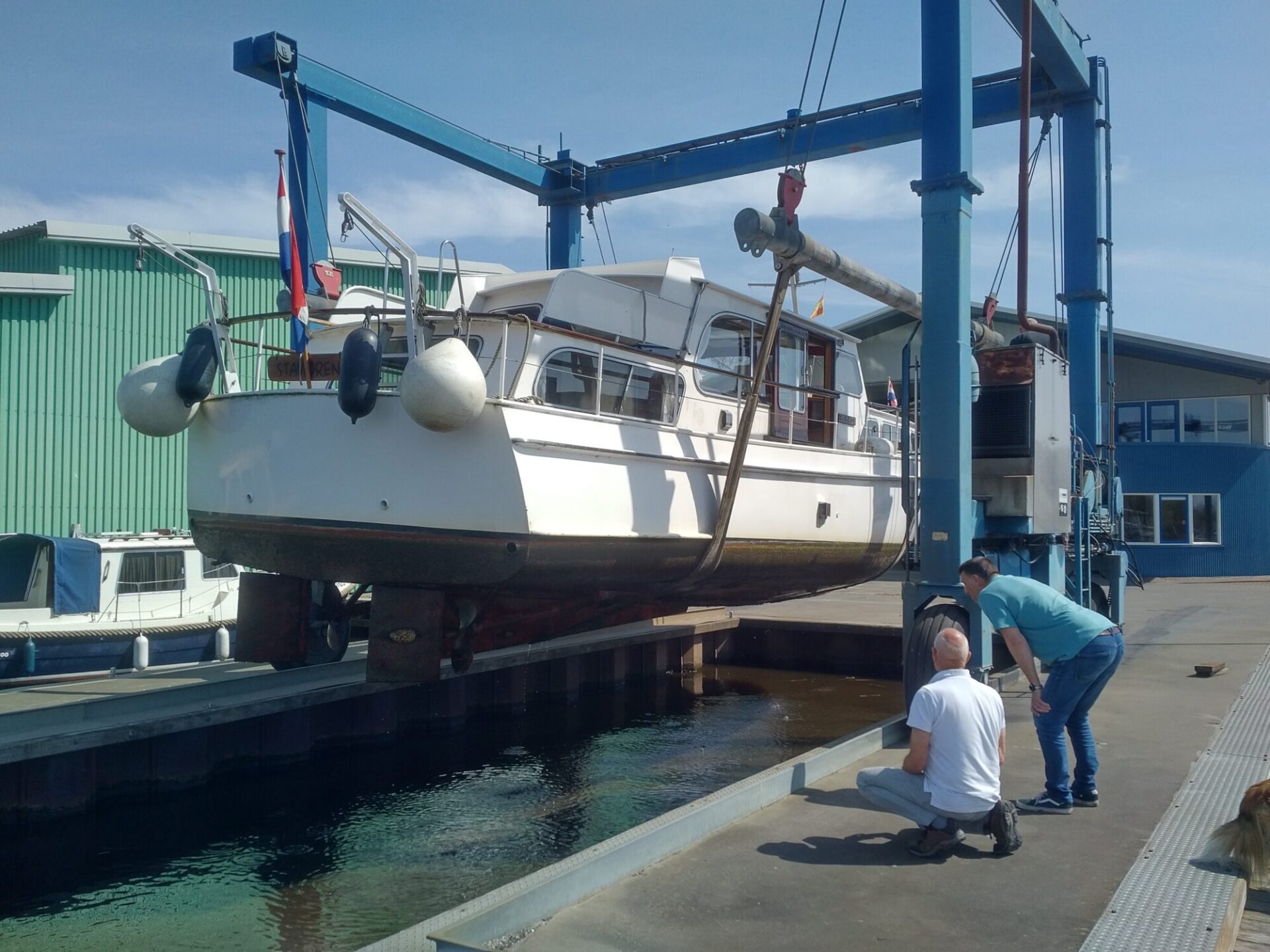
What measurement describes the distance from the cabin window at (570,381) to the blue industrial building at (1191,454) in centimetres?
1502

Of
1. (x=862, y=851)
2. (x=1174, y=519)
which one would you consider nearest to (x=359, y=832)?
(x=862, y=851)

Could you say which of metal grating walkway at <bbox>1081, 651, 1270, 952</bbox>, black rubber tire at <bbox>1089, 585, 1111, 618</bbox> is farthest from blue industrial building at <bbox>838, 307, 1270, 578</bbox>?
metal grating walkway at <bbox>1081, 651, 1270, 952</bbox>

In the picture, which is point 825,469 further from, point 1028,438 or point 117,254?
point 117,254

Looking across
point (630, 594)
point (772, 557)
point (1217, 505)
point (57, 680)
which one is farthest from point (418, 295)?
point (1217, 505)

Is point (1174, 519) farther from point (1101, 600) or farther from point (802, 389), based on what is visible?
point (802, 389)

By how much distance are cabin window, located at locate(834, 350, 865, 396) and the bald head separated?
5.23 metres

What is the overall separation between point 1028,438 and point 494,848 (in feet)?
16.7

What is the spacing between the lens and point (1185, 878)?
388cm

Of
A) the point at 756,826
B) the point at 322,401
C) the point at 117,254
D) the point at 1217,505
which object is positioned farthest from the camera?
the point at 1217,505

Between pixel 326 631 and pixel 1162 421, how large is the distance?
20.7 meters

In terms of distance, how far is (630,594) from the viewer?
7488 mm

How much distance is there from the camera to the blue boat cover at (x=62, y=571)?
1141 cm

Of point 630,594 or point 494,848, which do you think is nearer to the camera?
point 494,848

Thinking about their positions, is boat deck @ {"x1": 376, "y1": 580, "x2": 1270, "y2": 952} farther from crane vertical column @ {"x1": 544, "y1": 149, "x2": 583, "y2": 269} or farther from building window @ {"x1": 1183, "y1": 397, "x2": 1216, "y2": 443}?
building window @ {"x1": 1183, "y1": 397, "x2": 1216, "y2": 443}
